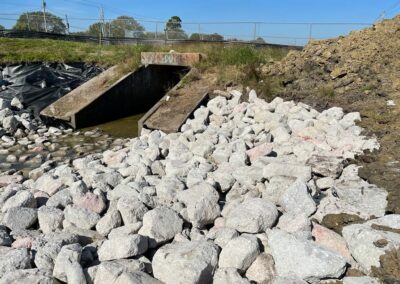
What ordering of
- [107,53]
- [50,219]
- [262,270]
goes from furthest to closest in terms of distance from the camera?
[107,53] < [50,219] < [262,270]

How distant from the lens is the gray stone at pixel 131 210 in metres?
3.91

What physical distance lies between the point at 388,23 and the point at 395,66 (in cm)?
167

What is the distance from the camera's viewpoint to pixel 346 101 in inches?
276

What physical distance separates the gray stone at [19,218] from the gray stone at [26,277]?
1.10 metres

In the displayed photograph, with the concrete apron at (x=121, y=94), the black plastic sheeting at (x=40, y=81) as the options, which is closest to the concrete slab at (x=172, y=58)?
the concrete apron at (x=121, y=94)

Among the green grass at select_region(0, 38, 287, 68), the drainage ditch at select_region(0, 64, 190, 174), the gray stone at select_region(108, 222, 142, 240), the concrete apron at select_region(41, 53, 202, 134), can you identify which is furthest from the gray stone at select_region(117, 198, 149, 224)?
the green grass at select_region(0, 38, 287, 68)

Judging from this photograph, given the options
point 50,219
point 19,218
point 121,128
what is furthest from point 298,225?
point 121,128

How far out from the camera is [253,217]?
3.54 meters

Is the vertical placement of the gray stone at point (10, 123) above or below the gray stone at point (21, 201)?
below

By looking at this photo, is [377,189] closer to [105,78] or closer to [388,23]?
[388,23]

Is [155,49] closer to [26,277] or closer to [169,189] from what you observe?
[169,189]

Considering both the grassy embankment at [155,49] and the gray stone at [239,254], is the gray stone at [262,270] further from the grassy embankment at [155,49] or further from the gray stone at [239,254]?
the grassy embankment at [155,49]

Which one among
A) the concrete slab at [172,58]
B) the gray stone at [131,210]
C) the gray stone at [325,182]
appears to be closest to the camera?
the gray stone at [131,210]

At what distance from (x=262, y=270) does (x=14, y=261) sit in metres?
1.94
